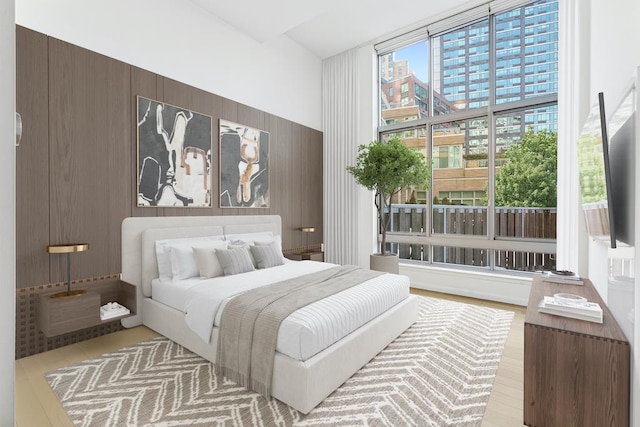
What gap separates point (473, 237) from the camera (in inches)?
188

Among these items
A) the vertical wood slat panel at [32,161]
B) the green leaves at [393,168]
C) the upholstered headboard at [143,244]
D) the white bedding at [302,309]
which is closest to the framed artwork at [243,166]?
the upholstered headboard at [143,244]

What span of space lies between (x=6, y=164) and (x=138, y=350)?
2.90m

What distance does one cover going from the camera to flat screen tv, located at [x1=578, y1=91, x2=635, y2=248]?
1.57 m

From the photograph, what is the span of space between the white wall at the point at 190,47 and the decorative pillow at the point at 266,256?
82.0 inches

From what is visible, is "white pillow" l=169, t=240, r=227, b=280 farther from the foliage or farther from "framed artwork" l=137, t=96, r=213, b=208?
the foliage

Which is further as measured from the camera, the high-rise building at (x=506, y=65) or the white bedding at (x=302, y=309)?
the high-rise building at (x=506, y=65)

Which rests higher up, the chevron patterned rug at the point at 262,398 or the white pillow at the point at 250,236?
the white pillow at the point at 250,236

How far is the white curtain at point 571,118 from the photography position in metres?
3.29

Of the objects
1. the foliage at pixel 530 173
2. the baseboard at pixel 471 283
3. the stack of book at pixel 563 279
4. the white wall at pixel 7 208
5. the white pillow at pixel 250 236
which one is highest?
the foliage at pixel 530 173

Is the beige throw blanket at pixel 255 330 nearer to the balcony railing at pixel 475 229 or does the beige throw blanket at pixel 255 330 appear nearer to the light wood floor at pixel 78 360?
the light wood floor at pixel 78 360

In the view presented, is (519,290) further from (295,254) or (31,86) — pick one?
(31,86)

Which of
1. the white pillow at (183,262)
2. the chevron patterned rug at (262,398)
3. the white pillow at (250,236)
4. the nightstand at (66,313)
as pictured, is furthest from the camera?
the white pillow at (250,236)

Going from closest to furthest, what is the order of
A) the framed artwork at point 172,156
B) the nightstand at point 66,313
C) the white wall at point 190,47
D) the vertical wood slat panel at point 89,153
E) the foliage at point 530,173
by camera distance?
1. the nightstand at point 66,313
2. the vertical wood slat panel at point 89,153
3. the white wall at point 190,47
4. the framed artwork at point 172,156
5. the foliage at point 530,173

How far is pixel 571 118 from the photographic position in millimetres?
3443
